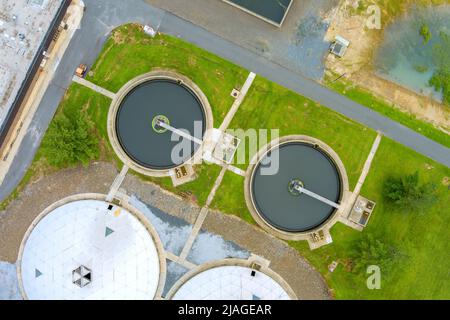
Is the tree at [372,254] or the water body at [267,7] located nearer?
the tree at [372,254]

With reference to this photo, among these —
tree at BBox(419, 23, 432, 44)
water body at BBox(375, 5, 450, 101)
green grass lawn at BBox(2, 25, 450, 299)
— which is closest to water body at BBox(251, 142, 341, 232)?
green grass lawn at BBox(2, 25, 450, 299)

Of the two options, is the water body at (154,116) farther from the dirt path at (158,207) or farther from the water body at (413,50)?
the water body at (413,50)

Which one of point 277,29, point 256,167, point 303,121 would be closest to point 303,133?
point 303,121

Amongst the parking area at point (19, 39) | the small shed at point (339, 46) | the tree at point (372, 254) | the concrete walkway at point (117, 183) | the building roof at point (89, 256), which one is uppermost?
the small shed at point (339, 46)

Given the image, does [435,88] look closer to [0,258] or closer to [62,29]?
[62,29]

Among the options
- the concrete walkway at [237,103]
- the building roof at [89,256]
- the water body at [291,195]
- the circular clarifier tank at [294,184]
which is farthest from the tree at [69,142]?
the water body at [291,195]

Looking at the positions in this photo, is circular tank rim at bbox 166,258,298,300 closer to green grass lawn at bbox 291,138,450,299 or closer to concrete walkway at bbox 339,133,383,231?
green grass lawn at bbox 291,138,450,299
